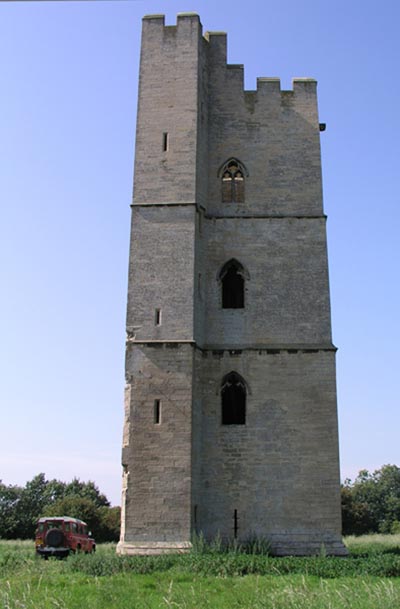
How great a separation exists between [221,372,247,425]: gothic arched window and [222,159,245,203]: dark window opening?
15.8ft

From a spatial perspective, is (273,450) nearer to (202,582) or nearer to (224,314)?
(224,314)

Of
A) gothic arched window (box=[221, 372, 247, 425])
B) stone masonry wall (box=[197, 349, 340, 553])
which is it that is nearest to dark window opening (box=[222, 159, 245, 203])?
stone masonry wall (box=[197, 349, 340, 553])

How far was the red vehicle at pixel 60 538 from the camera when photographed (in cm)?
1625

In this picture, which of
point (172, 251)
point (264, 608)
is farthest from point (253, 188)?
point (264, 608)

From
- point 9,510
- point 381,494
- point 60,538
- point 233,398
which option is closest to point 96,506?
point 9,510

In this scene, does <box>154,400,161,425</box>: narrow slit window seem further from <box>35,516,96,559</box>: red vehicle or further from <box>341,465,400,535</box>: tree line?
<box>341,465,400,535</box>: tree line

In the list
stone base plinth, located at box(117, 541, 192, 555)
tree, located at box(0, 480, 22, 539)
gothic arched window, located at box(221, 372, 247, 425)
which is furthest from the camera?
tree, located at box(0, 480, 22, 539)

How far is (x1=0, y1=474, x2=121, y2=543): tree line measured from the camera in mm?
32781

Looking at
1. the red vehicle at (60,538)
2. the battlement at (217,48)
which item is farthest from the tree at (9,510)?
the battlement at (217,48)

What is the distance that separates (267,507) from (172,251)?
636 centimetres

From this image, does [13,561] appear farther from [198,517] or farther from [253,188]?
[253,188]

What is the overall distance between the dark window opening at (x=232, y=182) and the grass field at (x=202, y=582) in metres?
9.05

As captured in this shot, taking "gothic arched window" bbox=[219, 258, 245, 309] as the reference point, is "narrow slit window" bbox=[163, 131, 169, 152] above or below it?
above

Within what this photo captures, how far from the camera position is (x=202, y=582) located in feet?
32.2
